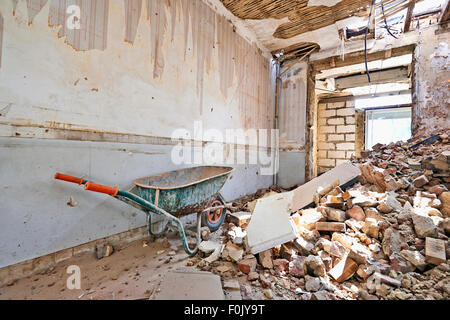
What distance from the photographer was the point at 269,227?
184 cm

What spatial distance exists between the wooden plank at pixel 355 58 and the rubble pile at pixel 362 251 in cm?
263

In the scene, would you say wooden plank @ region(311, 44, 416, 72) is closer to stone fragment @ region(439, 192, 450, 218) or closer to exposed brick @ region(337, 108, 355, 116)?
exposed brick @ region(337, 108, 355, 116)

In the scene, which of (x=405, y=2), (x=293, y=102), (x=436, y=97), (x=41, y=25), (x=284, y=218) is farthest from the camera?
(x=293, y=102)

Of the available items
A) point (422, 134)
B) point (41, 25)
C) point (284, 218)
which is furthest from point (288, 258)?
point (422, 134)

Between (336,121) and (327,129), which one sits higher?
(336,121)

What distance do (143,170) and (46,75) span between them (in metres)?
1.13

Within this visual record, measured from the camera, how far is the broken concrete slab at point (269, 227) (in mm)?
1661

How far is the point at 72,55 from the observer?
1.65m

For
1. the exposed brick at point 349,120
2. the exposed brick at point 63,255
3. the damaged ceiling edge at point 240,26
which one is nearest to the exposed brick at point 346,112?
the exposed brick at point 349,120

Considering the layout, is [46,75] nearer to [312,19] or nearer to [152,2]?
[152,2]

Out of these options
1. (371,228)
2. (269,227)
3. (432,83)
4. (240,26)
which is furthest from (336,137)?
(269,227)

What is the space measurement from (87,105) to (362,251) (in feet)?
8.88

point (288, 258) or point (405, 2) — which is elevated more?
point (405, 2)

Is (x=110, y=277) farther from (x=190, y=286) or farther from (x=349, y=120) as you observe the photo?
(x=349, y=120)
